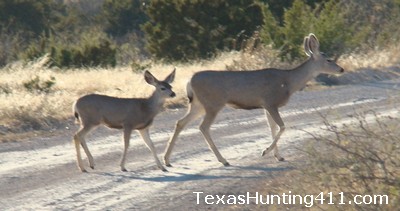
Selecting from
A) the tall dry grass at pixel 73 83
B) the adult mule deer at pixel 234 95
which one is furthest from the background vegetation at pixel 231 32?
the adult mule deer at pixel 234 95

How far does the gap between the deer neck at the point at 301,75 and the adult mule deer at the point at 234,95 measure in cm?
4

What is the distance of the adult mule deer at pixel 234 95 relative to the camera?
14.1m

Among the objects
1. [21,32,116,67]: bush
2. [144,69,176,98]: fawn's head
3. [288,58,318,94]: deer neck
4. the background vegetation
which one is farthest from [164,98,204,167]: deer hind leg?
[21,32,116,67]: bush

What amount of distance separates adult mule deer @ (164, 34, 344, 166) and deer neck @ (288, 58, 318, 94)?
0.12 feet

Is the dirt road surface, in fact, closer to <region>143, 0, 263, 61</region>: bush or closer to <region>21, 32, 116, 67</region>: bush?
<region>21, 32, 116, 67</region>: bush

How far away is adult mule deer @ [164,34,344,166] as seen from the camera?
14062mm

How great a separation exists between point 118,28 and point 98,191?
46055 mm

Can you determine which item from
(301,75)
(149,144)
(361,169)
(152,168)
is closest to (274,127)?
(301,75)

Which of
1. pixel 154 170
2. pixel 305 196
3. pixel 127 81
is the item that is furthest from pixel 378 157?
pixel 127 81

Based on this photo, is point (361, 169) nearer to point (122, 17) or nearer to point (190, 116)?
point (190, 116)

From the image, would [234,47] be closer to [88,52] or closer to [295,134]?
[88,52]

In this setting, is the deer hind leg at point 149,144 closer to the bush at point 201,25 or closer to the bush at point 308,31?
the bush at point 308,31

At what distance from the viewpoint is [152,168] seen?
13711 millimetres

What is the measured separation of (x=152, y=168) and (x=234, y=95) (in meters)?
1.51
